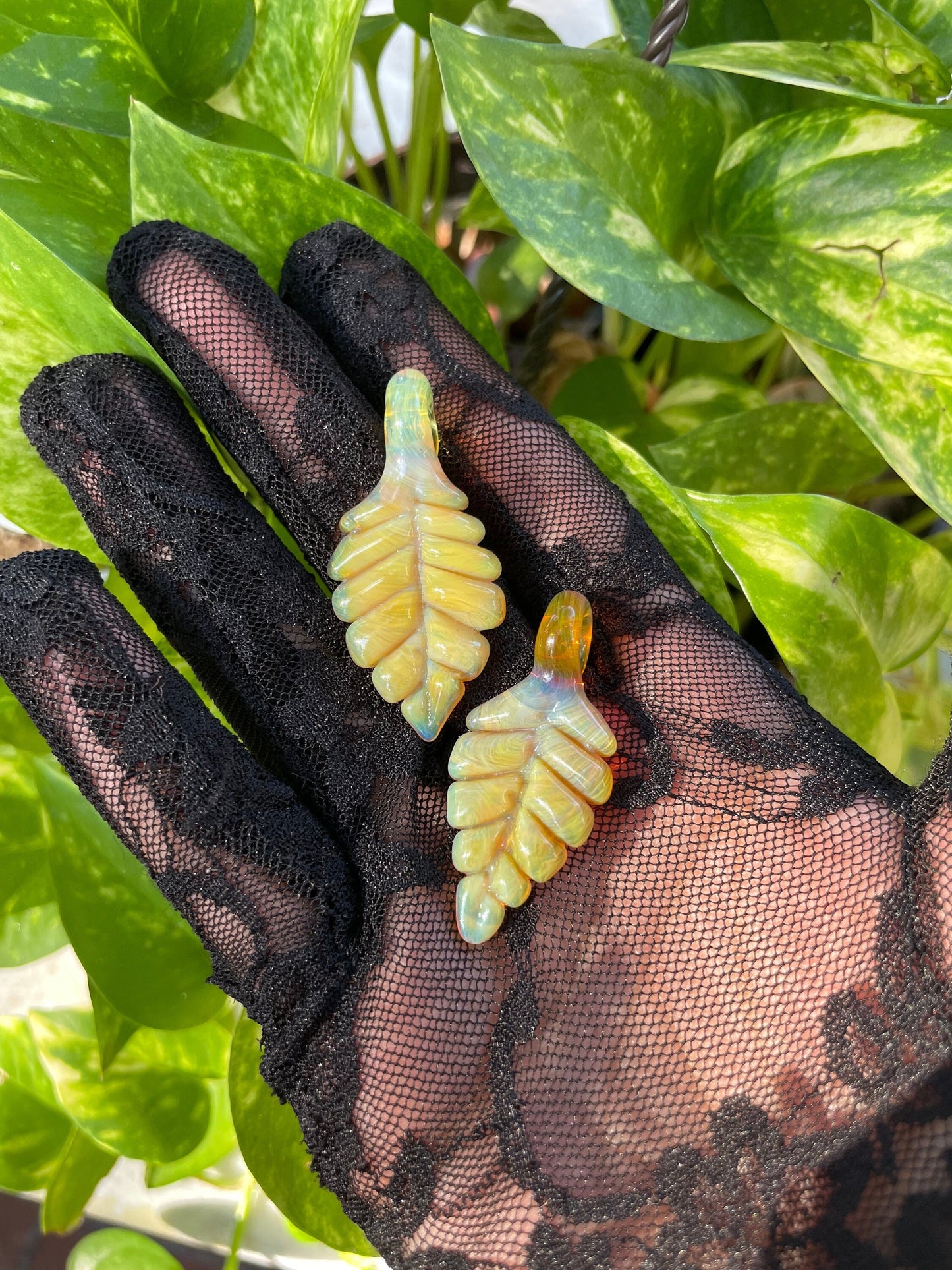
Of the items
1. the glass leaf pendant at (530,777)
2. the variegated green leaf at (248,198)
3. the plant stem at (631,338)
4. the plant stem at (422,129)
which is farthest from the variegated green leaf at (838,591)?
the plant stem at (422,129)

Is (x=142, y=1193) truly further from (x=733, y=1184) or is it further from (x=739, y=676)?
(x=739, y=676)

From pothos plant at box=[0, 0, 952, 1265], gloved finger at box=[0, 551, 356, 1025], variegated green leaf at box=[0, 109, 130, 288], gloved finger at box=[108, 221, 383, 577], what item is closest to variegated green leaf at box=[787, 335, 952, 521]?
pothos plant at box=[0, 0, 952, 1265]

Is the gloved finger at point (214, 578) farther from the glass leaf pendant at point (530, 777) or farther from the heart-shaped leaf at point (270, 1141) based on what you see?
the heart-shaped leaf at point (270, 1141)

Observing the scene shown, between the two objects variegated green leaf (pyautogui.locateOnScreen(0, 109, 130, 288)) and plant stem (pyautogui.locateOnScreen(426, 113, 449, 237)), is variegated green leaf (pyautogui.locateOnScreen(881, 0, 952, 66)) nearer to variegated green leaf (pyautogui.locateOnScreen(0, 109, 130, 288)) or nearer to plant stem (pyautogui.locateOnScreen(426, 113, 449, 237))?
plant stem (pyautogui.locateOnScreen(426, 113, 449, 237))

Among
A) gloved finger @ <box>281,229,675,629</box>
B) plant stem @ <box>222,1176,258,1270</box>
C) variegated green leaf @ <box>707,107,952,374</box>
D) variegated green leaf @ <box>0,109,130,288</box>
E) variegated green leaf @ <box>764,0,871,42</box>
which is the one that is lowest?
plant stem @ <box>222,1176,258,1270</box>

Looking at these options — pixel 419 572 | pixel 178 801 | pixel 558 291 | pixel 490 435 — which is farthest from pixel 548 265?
pixel 178 801
